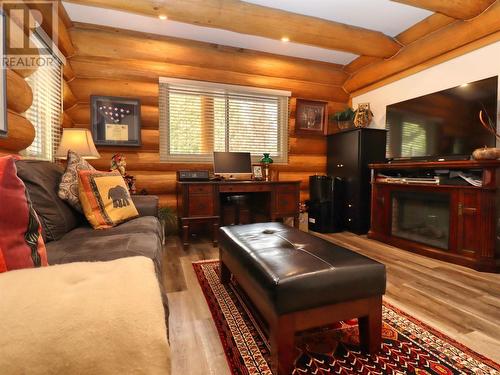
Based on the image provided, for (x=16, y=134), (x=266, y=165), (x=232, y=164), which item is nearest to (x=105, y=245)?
(x=16, y=134)

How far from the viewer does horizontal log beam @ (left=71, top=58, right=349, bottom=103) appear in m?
3.20

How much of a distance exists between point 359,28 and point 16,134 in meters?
3.63

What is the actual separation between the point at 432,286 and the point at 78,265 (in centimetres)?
225

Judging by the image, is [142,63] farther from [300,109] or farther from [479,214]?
[479,214]

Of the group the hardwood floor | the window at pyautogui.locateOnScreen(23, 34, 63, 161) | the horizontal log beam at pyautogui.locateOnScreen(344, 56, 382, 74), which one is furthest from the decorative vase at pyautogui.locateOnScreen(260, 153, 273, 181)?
the window at pyautogui.locateOnScreen(23, 34, 63, 161)

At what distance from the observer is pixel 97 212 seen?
6.12ft

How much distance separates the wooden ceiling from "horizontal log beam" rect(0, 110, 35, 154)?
A: 4.10ft

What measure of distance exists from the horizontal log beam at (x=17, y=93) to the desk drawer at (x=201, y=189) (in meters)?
1.53

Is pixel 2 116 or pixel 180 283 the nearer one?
pixel 2 116

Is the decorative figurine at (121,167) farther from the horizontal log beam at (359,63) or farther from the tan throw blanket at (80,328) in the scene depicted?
the horizontal log beam at (359,63)

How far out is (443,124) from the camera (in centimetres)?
288

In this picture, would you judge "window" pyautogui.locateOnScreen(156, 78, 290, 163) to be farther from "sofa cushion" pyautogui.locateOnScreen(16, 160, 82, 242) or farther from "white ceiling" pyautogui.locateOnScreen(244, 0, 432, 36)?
"sofa cushion" pyautogui.locateOnScreen(16, 160, 82, 242)

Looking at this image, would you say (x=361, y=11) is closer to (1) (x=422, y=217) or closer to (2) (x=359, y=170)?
(2) (x=359, y=170)

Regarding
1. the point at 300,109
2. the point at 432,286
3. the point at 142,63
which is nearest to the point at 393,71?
the point at 300,109
